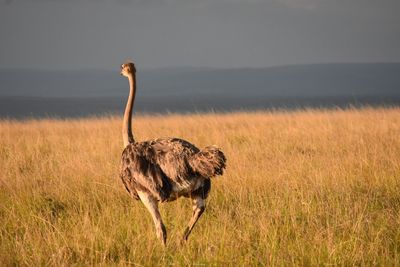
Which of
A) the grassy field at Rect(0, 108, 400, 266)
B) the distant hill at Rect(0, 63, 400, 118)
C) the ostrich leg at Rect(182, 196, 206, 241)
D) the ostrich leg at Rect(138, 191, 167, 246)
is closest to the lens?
the grassy field at Rect(0, 108, 400, 266)

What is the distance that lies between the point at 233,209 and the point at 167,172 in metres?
1.39

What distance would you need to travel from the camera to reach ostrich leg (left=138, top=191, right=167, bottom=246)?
17.4 feet

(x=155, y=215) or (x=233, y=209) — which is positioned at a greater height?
(x=155, y=215)

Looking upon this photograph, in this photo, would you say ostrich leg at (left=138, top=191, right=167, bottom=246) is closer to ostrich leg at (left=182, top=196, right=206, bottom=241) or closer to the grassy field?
the grassy field

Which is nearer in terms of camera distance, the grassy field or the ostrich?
the grassy field

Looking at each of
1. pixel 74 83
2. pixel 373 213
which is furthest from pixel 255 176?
pixel 74 83

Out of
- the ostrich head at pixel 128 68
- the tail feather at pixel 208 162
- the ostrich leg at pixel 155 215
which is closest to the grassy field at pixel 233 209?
the ostrich leg at pixel 155 215

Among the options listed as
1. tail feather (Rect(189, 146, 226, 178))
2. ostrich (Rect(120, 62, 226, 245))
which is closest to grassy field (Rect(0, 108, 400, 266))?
ostrich (Rect(120, 62, 226, 245))

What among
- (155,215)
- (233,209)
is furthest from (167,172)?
(233,209)

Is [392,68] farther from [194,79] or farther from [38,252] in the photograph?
[38,252]

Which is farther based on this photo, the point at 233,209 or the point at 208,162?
the point at 233,209

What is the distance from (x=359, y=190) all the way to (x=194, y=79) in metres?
154

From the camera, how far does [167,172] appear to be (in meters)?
5.34

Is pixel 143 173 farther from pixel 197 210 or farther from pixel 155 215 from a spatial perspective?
pixel 197 210
